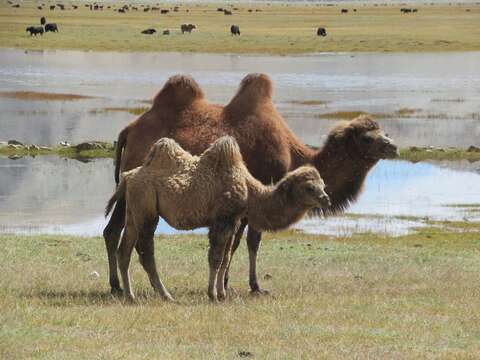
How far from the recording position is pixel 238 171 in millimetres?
11938

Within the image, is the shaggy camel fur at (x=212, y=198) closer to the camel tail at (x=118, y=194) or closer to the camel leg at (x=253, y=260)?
the camel tail at (x=118, y=194)

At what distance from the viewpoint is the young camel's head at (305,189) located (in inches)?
455

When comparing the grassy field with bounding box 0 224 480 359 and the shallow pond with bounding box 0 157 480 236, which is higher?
the grassy field with bounding box 0 224 480 359

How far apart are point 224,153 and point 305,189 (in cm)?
96

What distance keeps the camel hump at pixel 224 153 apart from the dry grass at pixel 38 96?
33028 mm

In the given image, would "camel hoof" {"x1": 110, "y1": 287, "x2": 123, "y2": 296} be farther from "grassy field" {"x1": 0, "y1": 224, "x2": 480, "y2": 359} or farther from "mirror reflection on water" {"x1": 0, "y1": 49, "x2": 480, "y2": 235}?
"mirror reflection on water" {"x1": 0, "y1": 49, "x2": 480, "y2": 235}

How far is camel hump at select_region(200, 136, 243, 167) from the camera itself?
1184 centimetres

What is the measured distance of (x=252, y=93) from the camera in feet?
45.4

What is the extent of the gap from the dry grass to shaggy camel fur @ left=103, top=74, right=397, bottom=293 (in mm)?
31113

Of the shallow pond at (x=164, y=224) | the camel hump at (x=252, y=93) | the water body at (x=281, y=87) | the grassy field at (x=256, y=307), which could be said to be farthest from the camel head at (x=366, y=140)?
the water body at (x=281, y=87)

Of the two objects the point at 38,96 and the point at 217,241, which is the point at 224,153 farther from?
the point at 38,96

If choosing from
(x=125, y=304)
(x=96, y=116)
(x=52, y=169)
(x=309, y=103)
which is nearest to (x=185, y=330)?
(x=125, y=304)

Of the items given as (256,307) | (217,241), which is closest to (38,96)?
(217,241)

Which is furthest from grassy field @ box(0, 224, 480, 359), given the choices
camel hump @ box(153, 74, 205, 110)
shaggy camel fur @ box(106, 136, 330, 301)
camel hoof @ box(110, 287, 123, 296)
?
camel hump @ box(153, 74, 205, 110)
